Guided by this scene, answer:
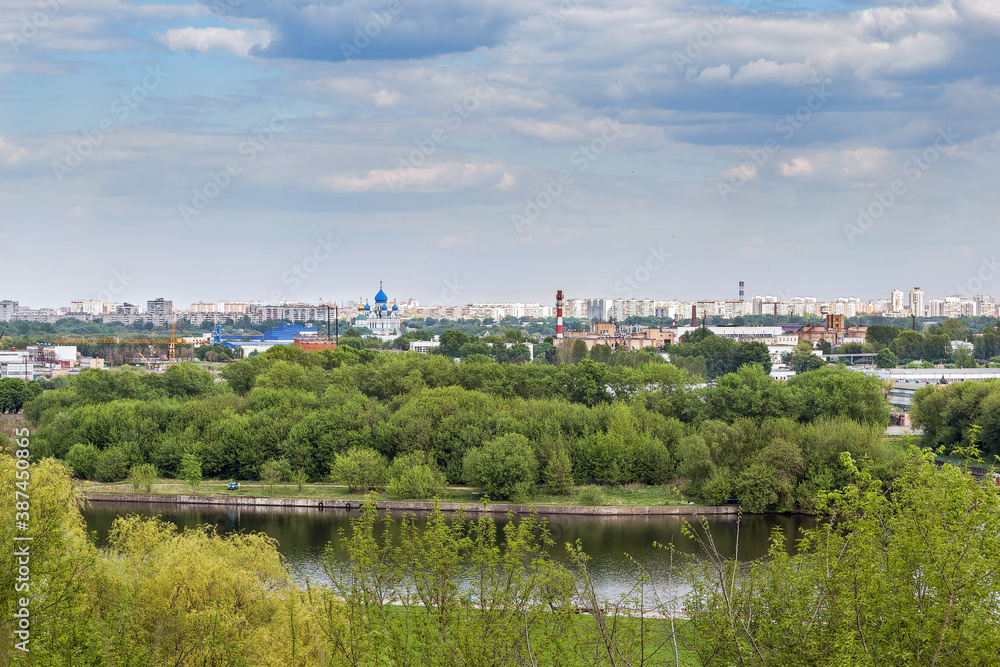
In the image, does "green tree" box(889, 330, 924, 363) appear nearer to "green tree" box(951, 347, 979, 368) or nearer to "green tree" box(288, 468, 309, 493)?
"green tree" box(951, 347, 979, 368)

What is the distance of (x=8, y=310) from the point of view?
120375mm

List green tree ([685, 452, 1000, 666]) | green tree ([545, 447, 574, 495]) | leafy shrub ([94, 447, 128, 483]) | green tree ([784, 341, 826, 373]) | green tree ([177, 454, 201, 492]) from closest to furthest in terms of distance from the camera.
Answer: green tree ([685, 452, 1000, 666]) → green tree ([545, 447, 574, 495]) → green tree ([177, 454, 201, 492]) → leafy shrub ([94, 447, 128, 483]) → green tree ([784, 341, 826, 373])

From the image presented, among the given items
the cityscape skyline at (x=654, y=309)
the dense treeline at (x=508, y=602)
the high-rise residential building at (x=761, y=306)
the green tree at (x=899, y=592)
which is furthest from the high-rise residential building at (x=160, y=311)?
the green tree at (x=899, y=592)

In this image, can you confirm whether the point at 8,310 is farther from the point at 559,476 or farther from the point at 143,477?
the point at 559,476

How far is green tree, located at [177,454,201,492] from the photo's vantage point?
25.7 metres

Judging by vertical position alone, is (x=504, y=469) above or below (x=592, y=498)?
above

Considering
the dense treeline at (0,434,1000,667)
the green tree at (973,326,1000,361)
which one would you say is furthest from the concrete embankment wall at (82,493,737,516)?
the green tree at (973,326,1000,361)

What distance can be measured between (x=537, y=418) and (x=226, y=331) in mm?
87405

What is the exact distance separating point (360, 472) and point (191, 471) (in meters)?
4.60

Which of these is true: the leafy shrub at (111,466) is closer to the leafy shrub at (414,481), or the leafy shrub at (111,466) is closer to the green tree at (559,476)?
the leafy shrub at (414,481)

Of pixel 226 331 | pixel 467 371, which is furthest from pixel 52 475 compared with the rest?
pixel 226 331

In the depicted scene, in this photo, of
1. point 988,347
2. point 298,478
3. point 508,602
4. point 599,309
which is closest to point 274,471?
point 298,478

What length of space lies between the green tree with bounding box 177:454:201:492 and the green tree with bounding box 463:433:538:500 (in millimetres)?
7099

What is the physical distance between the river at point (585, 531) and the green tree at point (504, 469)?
1498 millimetres
